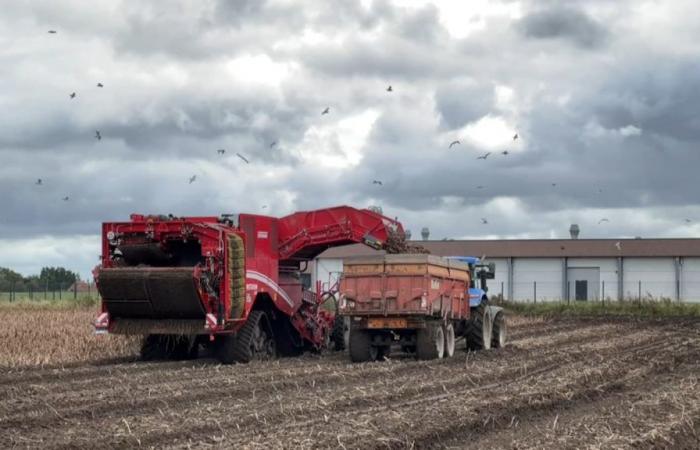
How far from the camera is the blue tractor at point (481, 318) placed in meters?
26.5

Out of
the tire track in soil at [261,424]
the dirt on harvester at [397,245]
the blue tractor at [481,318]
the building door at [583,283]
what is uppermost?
the building door at [583,283]

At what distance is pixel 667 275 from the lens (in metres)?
69.8

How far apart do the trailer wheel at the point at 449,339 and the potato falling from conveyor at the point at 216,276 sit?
7.71 feet

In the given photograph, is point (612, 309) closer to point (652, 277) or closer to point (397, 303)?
point (652, 277)

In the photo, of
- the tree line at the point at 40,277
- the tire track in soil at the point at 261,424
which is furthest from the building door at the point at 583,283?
the tire track in soil at the point at 261,424

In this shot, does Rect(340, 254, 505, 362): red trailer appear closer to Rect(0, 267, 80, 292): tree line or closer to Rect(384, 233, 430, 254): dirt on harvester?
Rect(384, 233, 430, 254): dirt on harvester

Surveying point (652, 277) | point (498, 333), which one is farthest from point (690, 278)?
point (498, 333)

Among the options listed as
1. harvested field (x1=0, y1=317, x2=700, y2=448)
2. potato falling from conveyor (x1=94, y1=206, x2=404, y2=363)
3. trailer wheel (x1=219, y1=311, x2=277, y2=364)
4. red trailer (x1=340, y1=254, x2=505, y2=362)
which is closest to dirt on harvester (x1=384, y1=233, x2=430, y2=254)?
Result: potato falling from conveyor (x1=94, y1=206, x2=404, y2=363)

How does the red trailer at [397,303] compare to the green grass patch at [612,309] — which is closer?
the red trailer at [397,303]

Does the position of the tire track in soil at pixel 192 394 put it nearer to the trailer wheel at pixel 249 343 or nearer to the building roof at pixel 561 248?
the trailer wheel at pixel 249 343

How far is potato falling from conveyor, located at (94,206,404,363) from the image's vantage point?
72.3 feet

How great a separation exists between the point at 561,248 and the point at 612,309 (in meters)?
19.5

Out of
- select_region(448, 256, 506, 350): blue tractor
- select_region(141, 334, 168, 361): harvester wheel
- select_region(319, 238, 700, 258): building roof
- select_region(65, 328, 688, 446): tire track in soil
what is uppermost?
select_region(319, 238, 700, 258): building roof

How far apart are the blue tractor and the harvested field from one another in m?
2.23
